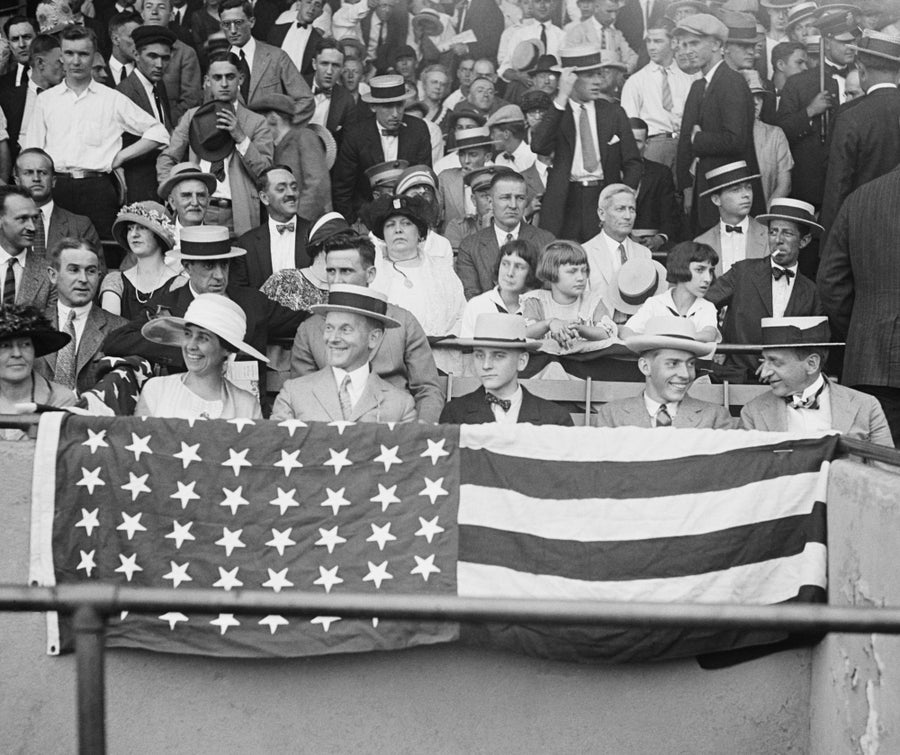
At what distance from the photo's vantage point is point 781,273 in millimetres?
8211

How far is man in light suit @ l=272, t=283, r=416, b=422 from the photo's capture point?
19.8 ft

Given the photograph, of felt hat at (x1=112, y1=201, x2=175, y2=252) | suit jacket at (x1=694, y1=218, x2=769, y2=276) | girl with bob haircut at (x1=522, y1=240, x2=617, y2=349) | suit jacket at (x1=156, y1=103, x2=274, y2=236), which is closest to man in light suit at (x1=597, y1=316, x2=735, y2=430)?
girl with bob haircut at (x1=522, y1=240, x2=617, y2=349)

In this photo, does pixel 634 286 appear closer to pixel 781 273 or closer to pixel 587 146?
pixel 781 273

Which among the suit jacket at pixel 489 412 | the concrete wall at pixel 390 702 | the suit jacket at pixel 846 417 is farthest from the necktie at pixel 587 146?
the concrete wall at pixel 390 702

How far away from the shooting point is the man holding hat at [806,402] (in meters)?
6.25

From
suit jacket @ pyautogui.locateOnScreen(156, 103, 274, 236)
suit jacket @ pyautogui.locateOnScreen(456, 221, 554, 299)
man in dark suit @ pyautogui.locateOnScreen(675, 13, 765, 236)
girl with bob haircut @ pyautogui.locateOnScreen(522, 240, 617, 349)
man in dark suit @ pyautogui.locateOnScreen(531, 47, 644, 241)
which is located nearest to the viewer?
girl with bob haircut @ pyautogui.locateOnScreen(522, 240, 617, 349)

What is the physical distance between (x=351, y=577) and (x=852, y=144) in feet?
16.0

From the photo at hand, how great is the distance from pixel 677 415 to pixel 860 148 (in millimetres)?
3217

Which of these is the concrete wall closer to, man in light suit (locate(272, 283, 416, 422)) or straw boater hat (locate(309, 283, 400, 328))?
man in light suit (locate(272, 283, 416, 422))

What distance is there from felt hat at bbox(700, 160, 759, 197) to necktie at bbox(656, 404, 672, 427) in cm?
333

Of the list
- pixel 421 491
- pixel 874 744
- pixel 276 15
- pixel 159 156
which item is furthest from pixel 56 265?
pixel 874 744

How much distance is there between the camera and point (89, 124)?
384 inches

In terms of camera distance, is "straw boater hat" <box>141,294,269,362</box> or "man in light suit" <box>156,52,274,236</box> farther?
"man in light suit" <box>156,52,274,236</box>

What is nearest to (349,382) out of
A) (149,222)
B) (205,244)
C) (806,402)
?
(205,244)
